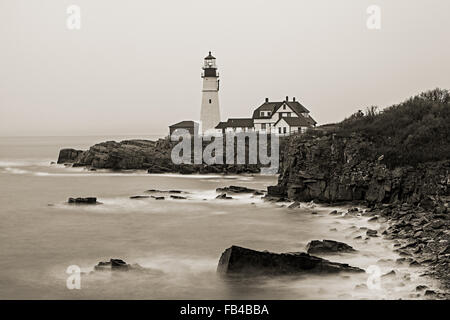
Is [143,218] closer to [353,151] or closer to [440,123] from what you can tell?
[353,151]

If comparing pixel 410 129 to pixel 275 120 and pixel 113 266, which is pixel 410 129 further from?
pixel 275 120

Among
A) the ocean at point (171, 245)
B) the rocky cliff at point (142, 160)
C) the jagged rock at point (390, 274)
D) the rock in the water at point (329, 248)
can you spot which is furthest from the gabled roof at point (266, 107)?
the jagged rock at point (390, 274)

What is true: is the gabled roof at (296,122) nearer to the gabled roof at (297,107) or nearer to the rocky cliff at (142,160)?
the gabled roof at (297,107)

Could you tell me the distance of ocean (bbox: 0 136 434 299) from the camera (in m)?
9.60

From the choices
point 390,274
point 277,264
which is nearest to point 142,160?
point 277,264

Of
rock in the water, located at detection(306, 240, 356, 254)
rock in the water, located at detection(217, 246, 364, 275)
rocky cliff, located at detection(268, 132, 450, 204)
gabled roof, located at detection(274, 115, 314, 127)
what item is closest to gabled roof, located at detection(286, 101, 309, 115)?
gabled roof, located at detection(274, 115, 314, 127)

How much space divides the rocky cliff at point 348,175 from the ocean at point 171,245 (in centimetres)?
118

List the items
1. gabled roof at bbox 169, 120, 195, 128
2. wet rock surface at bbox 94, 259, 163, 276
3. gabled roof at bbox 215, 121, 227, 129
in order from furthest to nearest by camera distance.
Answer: gabled roof at bbox 169, 120, 195, 128 → gabled roof at bbox 215, 121, 227, 129 → wet rock surface at bbox 94, 259, 163, 276

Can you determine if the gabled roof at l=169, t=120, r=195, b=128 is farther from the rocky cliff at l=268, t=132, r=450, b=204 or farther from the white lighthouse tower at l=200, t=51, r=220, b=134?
the rocky cliff at l=268, t=132, r=450, b=204

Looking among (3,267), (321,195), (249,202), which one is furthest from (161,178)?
(3,267)

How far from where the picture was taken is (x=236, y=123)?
2015 inches

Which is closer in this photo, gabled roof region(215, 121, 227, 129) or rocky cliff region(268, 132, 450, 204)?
rocky cliff region(268, 132, 450, 204)

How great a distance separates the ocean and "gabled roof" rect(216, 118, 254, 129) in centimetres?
2351

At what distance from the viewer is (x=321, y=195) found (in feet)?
65.6
